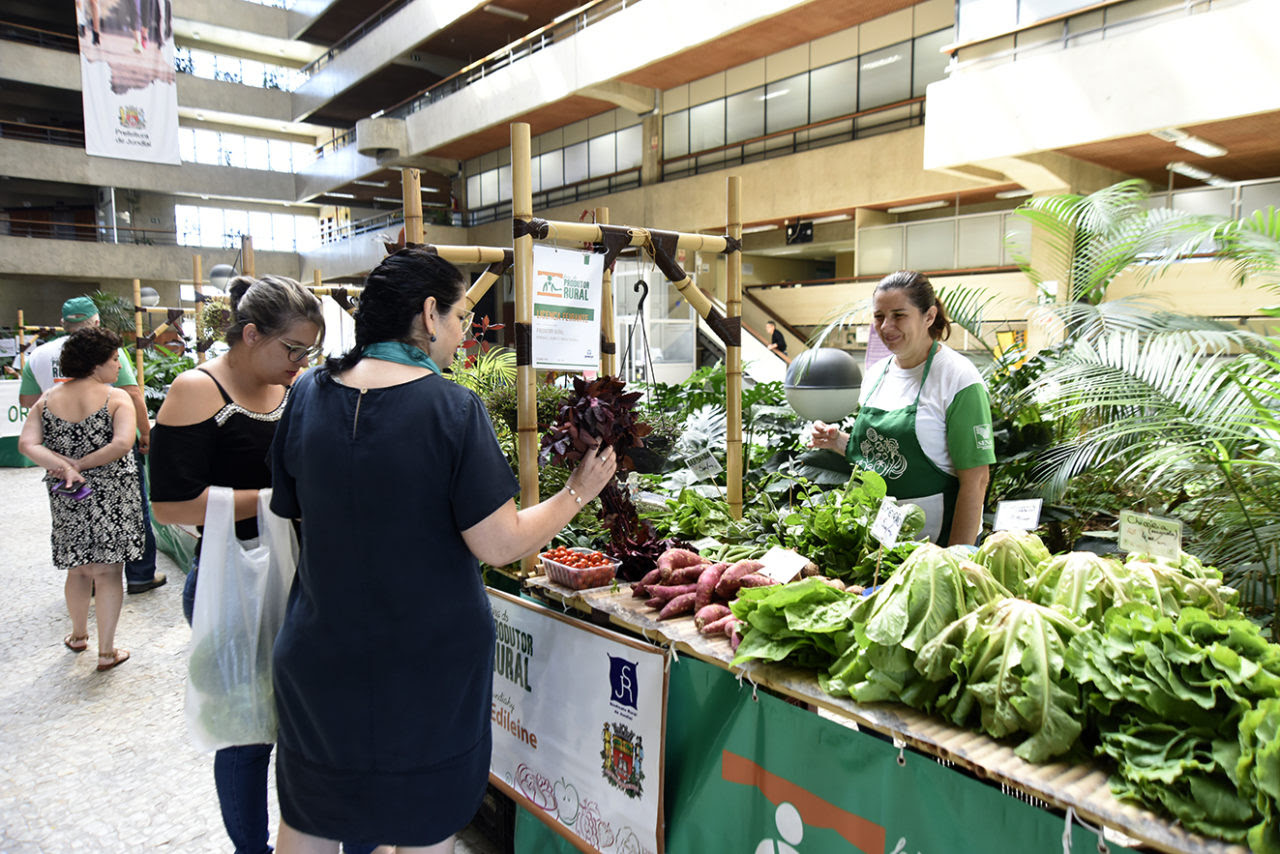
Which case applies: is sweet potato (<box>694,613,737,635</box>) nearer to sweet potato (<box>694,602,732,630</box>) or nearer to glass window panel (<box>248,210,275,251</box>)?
sweet potato (<box>694,602,732,630</box>)

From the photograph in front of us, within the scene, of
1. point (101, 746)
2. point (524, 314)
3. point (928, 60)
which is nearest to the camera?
point (524, 314)

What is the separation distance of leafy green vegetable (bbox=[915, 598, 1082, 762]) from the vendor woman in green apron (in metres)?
0.98

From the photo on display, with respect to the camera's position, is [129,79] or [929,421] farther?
[129,79]

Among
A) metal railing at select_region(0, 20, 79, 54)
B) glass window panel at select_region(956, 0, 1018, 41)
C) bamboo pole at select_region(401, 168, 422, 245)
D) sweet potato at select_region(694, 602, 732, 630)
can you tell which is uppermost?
metal railing at select_region(0, 20, 79, 54)

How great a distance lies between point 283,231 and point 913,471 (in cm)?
2890

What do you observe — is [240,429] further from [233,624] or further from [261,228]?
[261,228]

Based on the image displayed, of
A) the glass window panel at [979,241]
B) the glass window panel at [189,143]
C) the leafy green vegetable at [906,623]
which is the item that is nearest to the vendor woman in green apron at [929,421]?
the leafy green vegetable at [906,623]

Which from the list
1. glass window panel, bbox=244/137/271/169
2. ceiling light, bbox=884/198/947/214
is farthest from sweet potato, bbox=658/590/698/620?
glass window panel, bbox=244/137/271/169

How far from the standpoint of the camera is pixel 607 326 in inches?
116

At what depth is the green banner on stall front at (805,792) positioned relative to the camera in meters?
1.29

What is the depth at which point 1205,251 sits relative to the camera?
358 inches

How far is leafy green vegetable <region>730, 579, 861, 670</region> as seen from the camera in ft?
5.06

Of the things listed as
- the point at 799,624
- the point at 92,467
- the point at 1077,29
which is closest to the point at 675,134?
the point at 1077,29

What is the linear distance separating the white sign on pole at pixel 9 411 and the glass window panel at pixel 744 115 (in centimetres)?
1202
